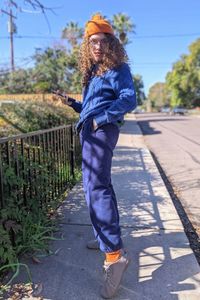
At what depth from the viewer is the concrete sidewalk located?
282cm

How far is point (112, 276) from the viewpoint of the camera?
2.79 metres

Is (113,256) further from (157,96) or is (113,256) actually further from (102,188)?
(157,96)

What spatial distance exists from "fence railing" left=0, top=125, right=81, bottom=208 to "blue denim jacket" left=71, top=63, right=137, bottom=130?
0.79 metres

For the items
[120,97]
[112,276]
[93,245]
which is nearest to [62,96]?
[120,97]

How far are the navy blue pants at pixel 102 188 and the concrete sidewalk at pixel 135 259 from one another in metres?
0.34

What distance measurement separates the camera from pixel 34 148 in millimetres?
4223

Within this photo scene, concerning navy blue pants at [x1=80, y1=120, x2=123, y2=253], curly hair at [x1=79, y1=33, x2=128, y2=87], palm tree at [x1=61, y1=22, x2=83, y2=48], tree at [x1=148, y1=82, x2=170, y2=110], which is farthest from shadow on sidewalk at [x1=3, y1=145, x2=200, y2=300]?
tree at [x1=148, y1=82, x2=170, y2=110]

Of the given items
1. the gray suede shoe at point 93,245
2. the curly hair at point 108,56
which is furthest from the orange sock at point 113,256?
the curly hair at point 108,56

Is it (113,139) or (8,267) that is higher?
(113,139)

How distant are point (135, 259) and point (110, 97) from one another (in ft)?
4.65

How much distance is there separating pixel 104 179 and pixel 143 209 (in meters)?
2.06

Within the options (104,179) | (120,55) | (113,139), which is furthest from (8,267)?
(120,55)

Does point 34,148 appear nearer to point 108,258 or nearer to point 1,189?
point 1,189

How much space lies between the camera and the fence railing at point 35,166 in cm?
333
